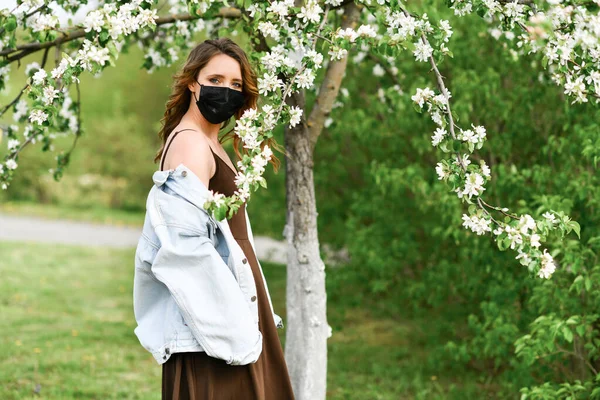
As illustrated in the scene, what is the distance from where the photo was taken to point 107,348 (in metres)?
7.09

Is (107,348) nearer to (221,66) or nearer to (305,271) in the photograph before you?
(305,271)

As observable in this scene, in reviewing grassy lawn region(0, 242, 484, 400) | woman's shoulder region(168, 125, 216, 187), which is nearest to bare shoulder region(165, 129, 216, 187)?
woman's shoulder region(168, 125, 216, 187)

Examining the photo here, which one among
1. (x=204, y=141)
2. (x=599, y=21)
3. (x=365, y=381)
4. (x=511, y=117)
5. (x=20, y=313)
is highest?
(x=511, y=117)

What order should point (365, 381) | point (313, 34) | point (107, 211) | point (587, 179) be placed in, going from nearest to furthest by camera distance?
point (313, 34) < point (587, 179) < point (365, 381) < point (107, 211)

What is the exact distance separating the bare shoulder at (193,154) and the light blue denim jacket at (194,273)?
0.05 metres

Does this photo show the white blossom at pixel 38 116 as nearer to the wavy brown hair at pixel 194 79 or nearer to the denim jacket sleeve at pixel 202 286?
the wavy brown hair at pixel 194 79

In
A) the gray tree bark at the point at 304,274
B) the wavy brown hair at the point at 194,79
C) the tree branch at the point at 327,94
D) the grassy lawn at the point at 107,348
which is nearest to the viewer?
the wavy brown hair at the point at 194,79

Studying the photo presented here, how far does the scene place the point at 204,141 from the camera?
2.85 meters

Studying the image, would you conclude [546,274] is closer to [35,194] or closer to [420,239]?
[420,239]

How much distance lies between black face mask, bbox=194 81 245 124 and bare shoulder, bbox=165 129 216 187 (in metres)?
A: 0.16

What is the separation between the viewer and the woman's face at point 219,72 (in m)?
2.97

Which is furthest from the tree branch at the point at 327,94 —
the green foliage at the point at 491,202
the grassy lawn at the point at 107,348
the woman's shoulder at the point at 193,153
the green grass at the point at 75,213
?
the green grass at the point at 75,213

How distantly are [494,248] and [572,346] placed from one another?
2.79 feet

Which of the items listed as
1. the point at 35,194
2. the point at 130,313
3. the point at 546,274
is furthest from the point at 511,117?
the point at 35,194
